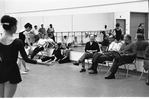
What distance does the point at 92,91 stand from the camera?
459cm

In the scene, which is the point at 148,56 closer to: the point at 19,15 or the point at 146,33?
the point at 146,33

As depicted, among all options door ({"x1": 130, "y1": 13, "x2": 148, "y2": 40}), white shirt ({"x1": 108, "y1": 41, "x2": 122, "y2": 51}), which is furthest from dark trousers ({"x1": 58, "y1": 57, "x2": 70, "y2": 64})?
door ({"x1": 130, "y1": 13, "x2": 148, "y2": 40})

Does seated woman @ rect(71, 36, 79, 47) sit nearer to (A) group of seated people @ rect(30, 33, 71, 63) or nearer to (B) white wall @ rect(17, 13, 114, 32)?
(A) group of seated people @ rect(30, 33, 71, 63)

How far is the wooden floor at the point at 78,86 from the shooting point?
4.43m

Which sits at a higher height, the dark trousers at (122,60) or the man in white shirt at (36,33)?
the man in white shirt at (36,33)

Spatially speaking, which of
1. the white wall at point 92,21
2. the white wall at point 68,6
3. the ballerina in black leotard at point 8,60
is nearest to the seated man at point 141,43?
the white wall at point 68,6

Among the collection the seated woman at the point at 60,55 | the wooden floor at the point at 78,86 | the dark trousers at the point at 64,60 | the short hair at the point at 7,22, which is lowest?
the wooden floor at the point at 78,86

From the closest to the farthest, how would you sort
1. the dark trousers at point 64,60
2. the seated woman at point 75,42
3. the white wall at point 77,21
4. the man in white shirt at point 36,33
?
the white wall at point 77,21 < the dark trousers at point 64,60 < the seated woman at point 75,42 < the man in white shirt at point 36,33


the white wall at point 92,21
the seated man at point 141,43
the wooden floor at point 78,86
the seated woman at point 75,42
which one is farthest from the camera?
the seated woman at point 75,42

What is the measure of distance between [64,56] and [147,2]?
4.05 m

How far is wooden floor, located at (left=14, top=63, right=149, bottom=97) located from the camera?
14.5 feet

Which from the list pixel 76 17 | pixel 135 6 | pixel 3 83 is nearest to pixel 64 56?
pixel 76 17

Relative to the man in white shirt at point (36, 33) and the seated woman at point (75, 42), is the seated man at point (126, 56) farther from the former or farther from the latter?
the man in white shirt at point (36, 33)

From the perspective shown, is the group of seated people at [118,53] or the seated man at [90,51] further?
the seated man at [90,51]
